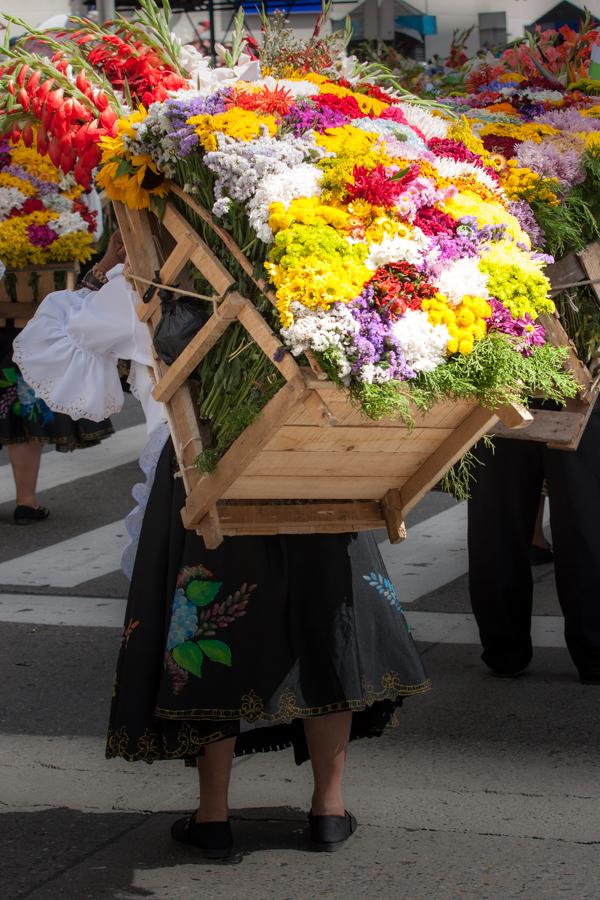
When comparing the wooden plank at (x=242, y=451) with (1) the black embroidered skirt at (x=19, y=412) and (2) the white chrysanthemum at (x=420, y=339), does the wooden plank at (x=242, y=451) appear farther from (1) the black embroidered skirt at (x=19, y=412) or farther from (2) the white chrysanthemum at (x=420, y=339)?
(1) the black embroidered skirt at (x=19, y=412)

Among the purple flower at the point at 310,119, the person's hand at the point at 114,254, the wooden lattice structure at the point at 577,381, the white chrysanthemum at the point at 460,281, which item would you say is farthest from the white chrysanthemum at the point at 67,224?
the white chrysanthemum at the point at 460,281

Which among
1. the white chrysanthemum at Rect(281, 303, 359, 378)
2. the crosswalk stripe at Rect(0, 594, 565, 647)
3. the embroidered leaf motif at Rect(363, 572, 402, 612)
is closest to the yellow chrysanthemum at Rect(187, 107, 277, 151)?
Result: the white chrysanthemum at Rect(281, 303, 359, 378)

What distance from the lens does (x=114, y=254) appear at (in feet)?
14.8

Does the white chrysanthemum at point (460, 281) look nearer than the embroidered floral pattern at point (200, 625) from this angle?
Yes

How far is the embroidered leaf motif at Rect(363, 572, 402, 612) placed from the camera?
12.8 ft

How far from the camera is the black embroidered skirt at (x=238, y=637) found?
3.75 meters

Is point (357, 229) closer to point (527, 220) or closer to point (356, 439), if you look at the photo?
point (356, 439)

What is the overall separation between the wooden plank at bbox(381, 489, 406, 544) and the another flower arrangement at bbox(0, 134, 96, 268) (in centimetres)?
429

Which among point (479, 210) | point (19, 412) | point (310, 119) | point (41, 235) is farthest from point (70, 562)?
point (479, 210)

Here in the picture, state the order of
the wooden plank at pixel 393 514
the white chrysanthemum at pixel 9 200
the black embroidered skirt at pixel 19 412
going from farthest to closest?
the black embroidered skirt at pixel 19 412, the white chrysanthemum at pixel 9 200, the wooden plank at pixel 393 514

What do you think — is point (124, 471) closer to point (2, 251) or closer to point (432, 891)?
point (2, 251)

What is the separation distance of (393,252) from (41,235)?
4.69 meters

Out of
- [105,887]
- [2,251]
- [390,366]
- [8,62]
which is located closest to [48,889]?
[105,887]

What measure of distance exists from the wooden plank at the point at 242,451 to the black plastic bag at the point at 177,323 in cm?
36
